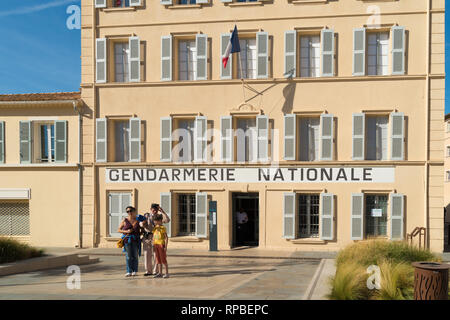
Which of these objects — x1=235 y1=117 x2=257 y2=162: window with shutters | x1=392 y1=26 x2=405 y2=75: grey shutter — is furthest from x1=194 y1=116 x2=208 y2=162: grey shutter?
x1=392 y1=26 x2=405 y2=75: grey shutter

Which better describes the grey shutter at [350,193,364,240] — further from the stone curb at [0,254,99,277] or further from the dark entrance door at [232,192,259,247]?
the stone curb at [0,254,99,277]

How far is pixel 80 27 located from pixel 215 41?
5.54m

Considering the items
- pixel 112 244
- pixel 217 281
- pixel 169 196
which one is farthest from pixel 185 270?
pixel 112 244

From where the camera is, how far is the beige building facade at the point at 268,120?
1639cm

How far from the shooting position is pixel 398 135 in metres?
16.3

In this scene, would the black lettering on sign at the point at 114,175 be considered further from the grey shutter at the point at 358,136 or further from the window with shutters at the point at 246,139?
the grey shutter at the point at 358,136

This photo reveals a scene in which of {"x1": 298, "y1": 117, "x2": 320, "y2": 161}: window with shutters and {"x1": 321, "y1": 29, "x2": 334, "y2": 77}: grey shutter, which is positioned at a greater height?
{"x1": 321, "y1": 29, "x2": 334, "y2": 77}: grey shutter

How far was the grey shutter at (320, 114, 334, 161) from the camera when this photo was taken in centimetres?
1664

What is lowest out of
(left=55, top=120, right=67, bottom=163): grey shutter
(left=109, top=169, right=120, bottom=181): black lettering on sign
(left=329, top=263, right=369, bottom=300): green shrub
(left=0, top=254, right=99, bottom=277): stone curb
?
(left=0, top=254, right=99, bottom=277): stone curb

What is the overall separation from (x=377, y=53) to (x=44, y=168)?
1349 centimetres

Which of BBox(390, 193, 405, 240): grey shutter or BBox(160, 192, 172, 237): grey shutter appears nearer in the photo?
BBox(390, 193, 405, 240): grey shutter

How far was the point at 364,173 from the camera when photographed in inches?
651

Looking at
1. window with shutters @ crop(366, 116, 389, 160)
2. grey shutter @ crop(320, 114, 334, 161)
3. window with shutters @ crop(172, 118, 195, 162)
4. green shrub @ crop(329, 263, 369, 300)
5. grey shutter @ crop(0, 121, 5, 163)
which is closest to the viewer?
green shrub @ crop(329, 263, 369, 300)

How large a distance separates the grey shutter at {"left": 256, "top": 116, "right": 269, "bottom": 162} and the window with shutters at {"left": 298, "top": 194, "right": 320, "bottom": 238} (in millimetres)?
2005
